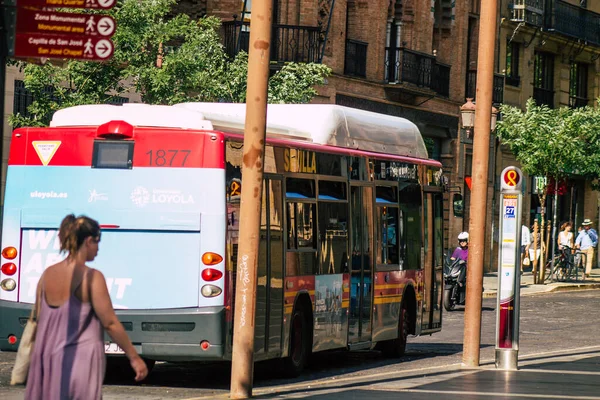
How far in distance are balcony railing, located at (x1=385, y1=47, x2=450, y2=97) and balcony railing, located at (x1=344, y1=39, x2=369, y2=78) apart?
1.27 m

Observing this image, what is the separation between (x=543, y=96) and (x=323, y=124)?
36562 mm

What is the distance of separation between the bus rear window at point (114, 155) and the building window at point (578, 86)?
4173 cm

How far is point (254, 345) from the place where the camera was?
13789mm

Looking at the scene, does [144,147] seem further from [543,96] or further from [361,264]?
[543,96]

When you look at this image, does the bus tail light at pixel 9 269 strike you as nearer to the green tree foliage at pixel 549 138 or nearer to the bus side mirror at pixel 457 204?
the bus side mirror at pixel 457 204

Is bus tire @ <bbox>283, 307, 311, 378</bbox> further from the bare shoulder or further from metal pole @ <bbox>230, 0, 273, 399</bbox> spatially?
the bare shoulder

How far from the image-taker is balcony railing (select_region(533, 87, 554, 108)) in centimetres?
5159

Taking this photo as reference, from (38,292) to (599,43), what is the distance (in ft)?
162

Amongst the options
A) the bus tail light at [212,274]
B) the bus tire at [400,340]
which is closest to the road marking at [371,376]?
the bus tail light at [212,274]

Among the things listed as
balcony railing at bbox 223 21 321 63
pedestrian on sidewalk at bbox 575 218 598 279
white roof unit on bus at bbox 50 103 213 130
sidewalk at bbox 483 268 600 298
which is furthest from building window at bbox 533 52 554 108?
white roof unit on bus at bbox 50 103 213 130

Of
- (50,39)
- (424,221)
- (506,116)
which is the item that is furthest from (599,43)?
(50,39)

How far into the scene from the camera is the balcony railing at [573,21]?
168 ft

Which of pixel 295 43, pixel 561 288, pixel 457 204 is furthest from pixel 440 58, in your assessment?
pixel 457 204

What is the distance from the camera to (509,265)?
1725 cm
